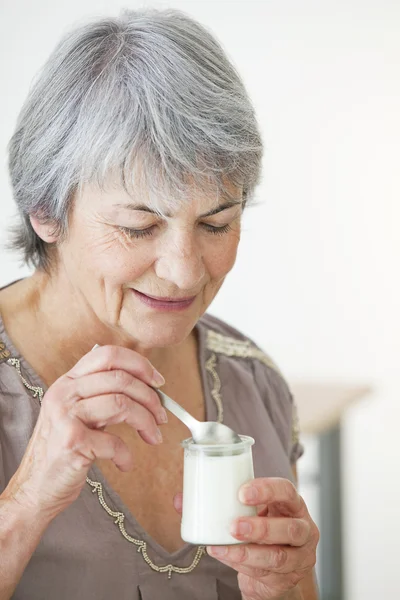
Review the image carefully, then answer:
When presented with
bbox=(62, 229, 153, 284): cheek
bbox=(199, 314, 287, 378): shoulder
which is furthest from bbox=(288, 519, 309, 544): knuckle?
bbox=(199, 314, 287, 378): shoulder

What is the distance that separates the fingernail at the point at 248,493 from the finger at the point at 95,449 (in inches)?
6.5

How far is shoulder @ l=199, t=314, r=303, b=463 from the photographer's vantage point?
175cm

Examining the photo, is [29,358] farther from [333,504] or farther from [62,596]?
[333,504]

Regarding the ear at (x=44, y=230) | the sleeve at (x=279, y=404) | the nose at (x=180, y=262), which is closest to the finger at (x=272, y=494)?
the nose at (x=180, y=262)

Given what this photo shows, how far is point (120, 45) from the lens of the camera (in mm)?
1371

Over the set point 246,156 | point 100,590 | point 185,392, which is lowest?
point 100,590

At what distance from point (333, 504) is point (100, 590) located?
1894 millimetres

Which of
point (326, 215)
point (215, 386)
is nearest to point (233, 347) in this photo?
point (215, 386)

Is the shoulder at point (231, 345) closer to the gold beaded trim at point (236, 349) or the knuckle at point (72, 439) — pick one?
the gold beaded trim at point (236, 349)

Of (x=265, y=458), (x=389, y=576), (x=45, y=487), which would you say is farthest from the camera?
(x=389, y=576)

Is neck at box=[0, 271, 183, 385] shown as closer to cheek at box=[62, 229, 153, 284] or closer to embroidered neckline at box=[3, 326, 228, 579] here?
embroidered neckline at box=[3, 326, 228, 579]

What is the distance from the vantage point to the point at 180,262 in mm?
1326

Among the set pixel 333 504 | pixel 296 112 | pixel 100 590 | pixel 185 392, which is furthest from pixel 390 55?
pixel 100 590

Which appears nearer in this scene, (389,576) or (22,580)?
(22,580)
